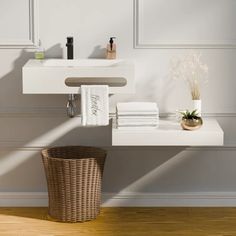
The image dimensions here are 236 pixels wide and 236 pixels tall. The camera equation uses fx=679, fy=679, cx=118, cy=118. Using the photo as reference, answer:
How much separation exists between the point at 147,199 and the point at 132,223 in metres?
0.33

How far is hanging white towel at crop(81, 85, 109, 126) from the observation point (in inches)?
143

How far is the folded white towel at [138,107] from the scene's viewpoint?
369cm

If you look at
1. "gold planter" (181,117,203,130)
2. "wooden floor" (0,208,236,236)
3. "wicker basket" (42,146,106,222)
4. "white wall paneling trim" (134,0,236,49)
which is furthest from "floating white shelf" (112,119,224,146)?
"white wall paneling trim" (134,0,236,49)

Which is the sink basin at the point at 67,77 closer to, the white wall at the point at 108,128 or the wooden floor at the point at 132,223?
the white wall at the point at 108,128

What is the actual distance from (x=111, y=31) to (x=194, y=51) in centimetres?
50

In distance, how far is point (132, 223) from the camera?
12.5 ft

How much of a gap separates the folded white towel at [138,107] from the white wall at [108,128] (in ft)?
0.76

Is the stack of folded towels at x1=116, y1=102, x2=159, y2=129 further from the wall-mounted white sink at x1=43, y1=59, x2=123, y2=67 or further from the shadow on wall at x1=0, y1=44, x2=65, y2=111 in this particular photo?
the shadow on wall at x1=0, y1=44, x2=65, y2=111

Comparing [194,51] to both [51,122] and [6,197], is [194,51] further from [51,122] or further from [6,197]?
[6,197]

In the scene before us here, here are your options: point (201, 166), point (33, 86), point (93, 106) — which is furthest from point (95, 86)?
point (201, 166)

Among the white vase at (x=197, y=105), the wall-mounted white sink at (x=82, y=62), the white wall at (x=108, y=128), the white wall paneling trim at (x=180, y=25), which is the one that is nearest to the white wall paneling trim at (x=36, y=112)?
the white wall at (x=108, y=128)

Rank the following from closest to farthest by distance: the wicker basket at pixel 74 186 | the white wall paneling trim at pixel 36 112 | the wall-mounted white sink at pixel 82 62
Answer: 1. the wicker basket at pixel 74 186
2. the wall-mounted white sink at pixel 82 62
3. the white wall paneling trim at pixel 36 112

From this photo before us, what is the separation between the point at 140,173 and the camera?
409 cm

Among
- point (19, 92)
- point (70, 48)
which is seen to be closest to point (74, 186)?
point (19, 92)
